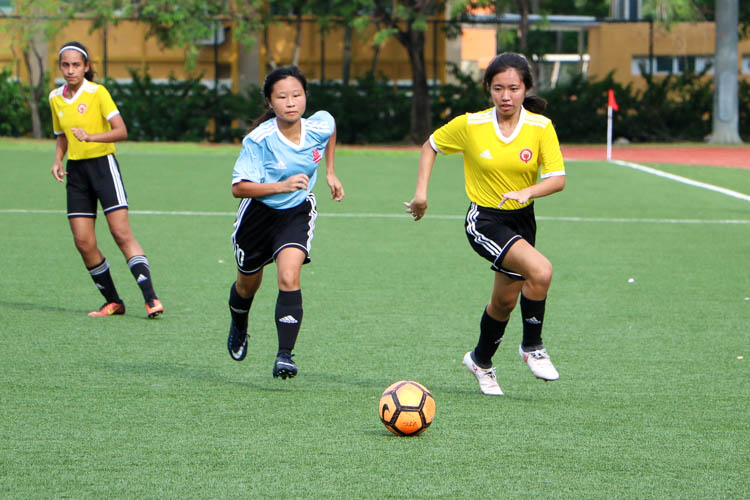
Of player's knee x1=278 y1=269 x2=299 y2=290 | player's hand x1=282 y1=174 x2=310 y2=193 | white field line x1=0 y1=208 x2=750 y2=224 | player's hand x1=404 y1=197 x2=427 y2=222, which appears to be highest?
player's hand x1=282 y1=174 x2=310 y2=193

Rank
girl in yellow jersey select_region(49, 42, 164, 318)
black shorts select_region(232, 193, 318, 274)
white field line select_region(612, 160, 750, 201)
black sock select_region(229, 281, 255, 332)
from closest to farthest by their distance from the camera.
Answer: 1. black shorts select_region(232, 193, 318, 274)
2. black sock select_region(229, 281, 255, 332)
3. girl in yellow jersey select_region(49, 42, 164, 318)
4. white field line select_region(612, 160, 750, 201)

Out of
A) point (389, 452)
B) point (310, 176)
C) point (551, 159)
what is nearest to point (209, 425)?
point (389, 452)

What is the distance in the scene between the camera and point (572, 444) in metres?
5.11

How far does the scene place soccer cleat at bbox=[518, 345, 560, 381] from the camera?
602 cm

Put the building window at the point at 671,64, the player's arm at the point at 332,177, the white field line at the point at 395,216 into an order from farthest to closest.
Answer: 1. the building window at the point at 671,64
2. the white field line at the point at 395,216
3. the player's arm at the point at 332,177

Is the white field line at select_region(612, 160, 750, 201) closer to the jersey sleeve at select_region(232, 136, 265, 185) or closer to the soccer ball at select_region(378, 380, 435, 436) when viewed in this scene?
the jersey sleeve at select_region(232, 136, 265, 185)

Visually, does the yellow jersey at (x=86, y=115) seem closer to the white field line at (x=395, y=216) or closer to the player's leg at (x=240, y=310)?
the player's leg at (x=240, y=310)

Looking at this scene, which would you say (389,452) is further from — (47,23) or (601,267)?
(47,23)

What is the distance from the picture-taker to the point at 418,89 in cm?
3500

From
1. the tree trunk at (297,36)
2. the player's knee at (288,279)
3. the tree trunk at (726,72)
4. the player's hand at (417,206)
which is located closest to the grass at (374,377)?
the player's knee at (288,279)

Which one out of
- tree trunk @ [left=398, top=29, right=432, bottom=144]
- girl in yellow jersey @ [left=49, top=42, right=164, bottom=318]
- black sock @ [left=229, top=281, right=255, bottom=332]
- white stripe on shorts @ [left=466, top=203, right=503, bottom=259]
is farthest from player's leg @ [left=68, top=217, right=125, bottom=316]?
tree trunk @ [left=398, top=29, right=432, bottom=144]

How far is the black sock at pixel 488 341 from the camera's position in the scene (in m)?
6.13

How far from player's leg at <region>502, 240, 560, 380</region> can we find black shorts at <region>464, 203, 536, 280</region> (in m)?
Answer: 0.05

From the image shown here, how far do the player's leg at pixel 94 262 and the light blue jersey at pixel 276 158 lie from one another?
8.47ft
